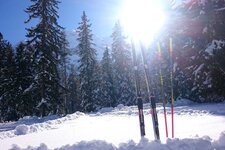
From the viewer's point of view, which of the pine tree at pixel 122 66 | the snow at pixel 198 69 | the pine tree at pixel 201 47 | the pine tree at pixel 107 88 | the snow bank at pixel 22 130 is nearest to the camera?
the snow bank at pixel 22 130

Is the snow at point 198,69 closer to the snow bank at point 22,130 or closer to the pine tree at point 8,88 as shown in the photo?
the snow bank at point 22,130

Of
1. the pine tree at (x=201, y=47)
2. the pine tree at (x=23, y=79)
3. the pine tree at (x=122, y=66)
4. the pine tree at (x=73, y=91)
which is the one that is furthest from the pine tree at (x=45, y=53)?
the pine tree at (x=73, y=91)

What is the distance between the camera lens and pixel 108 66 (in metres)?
57.2

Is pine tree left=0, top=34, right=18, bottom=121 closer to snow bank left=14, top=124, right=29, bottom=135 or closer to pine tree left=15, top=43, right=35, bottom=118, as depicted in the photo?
pine tree left=15, top=43, right=35, bottom=118

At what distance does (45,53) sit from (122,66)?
76.2 ft

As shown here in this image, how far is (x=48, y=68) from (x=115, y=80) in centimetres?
2489

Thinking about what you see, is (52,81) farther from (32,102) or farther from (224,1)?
(224,1)

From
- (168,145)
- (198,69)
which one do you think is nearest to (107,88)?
(198,69)

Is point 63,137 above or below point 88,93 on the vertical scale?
below

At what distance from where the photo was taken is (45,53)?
31578 millimetres

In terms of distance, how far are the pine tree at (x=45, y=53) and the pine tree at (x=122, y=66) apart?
21945 millimetres

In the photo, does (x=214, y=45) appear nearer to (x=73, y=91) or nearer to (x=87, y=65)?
(x=87, y=65)

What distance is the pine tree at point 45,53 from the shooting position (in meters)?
31.1

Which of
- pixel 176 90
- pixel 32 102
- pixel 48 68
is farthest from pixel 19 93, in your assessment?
pixel 176 90
